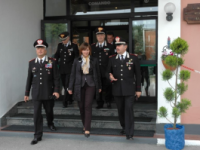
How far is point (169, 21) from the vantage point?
574 cm

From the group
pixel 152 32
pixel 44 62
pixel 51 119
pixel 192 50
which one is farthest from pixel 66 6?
pixel 192 50

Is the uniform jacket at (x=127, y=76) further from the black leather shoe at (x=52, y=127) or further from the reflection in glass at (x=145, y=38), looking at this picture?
the reflection in glass at (x=145, y=38)

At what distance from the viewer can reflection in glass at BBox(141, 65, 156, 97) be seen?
8.01 meters

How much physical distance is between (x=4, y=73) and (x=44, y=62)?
5.45 ft

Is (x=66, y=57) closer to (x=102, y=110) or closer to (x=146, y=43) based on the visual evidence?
(x=102, y=110)

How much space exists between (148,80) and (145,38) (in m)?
1.17

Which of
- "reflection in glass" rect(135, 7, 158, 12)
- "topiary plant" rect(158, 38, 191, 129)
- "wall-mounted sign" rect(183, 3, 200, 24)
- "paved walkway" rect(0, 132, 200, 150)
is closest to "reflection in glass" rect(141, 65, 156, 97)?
"reflection in glass" rect(135, 7, 158, 12)

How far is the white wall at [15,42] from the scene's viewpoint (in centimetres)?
697

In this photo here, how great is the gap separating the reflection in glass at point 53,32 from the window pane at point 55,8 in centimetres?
39

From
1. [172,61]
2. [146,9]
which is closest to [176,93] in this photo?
[172,61]

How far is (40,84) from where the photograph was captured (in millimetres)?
5789

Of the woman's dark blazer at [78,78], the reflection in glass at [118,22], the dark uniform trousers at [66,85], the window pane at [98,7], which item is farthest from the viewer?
the reflection in glass at [118,22]

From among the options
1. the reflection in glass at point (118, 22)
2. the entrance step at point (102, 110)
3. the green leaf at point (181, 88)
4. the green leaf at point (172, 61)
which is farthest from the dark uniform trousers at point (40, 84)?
the reflection in glass at point (118, 22)

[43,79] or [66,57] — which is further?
[66,57]
